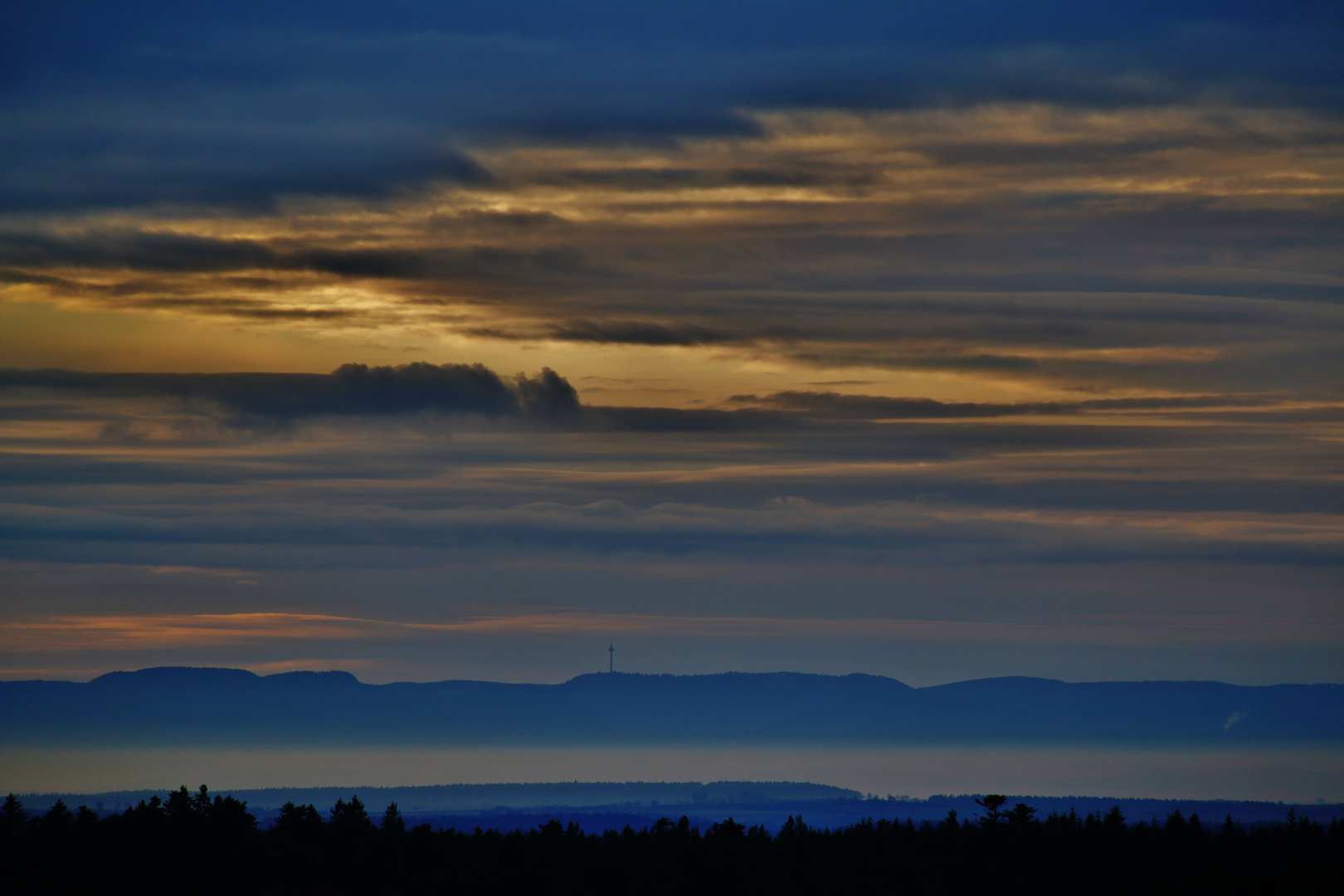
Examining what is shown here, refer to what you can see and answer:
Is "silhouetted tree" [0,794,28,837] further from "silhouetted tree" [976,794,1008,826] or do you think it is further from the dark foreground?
"silhouetted tree" [976,794,1008,826]

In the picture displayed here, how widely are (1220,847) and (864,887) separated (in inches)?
692

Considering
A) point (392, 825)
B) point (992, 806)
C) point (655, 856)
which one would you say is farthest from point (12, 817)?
point (992, 806)

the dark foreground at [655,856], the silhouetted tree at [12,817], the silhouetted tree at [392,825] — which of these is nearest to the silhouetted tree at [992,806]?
the dark foreground at [655,856]

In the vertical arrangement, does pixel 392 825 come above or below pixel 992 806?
below

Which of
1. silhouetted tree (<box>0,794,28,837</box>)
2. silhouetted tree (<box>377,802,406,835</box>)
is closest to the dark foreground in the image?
silhouetted tree (<box>0,794,28,837</box>)

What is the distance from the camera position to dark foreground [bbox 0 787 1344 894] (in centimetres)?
6719

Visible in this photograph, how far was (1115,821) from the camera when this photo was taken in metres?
72.3

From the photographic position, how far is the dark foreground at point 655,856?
220ft

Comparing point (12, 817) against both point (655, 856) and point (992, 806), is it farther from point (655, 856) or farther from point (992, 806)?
point (992, 806)

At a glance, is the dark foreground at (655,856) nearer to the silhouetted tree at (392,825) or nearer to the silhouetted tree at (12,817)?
the silhouetted tree at (12,817)

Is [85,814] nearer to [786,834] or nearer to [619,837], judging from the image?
[619,837]

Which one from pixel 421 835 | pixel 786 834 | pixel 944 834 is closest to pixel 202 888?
pixel 421 835

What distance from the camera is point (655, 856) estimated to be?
79.2 meters

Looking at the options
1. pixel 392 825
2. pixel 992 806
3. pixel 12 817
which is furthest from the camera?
pixel 392 825
